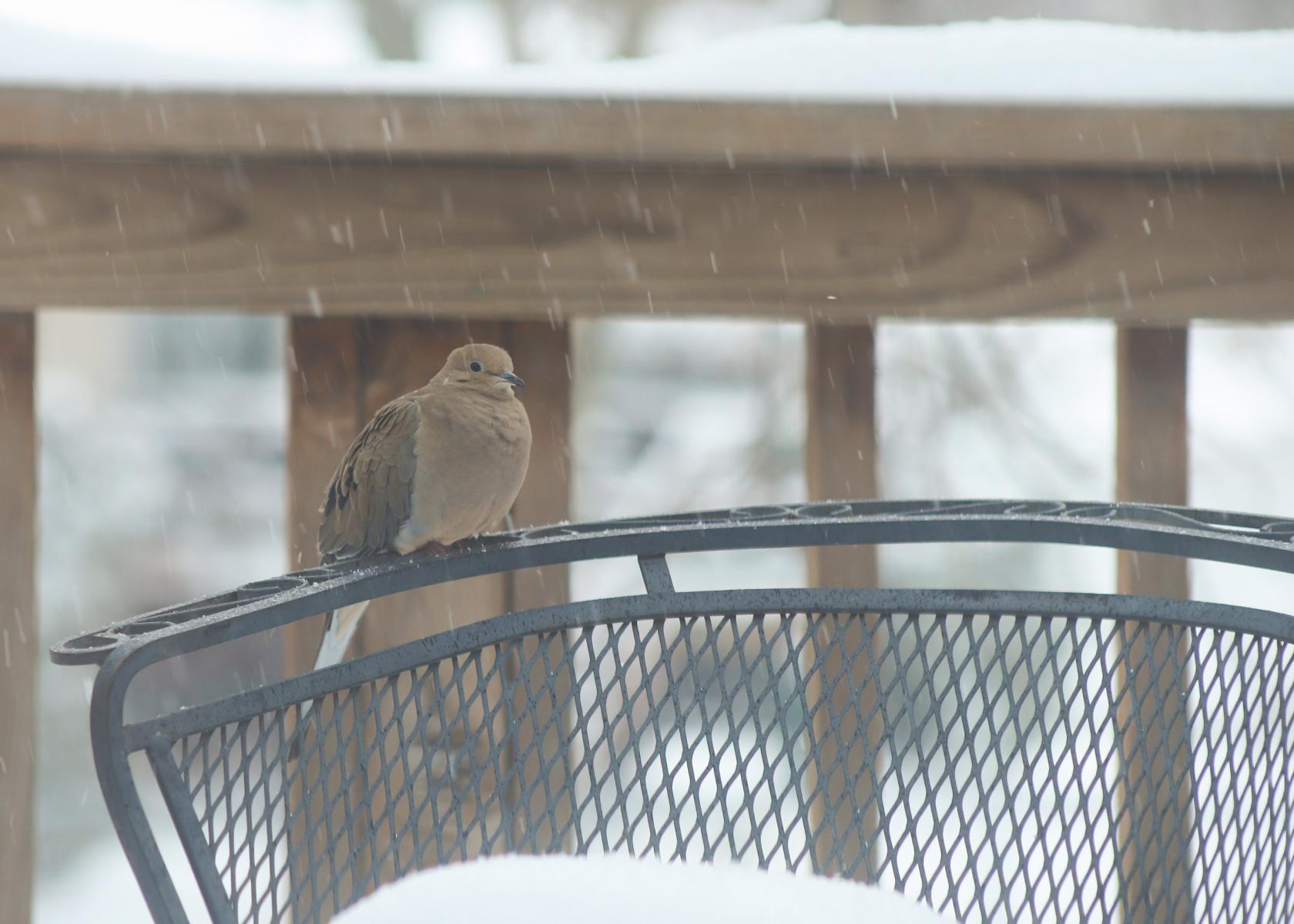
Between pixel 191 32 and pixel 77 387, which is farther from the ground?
pixel 191 32

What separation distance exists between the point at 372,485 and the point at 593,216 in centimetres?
36

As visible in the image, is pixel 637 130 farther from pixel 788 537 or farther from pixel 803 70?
pixel 788 537

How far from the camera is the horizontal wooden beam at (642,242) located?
51.4 inches

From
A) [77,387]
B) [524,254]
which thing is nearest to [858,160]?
[524,254]

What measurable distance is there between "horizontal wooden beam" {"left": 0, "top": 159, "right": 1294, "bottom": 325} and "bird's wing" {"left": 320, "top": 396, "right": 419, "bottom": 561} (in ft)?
0.44

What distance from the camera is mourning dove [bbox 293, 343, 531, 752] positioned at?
131 cm

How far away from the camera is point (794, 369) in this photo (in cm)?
382

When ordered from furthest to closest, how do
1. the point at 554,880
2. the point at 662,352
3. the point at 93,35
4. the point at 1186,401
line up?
the point at 662,352
the point at 1186,401
the point at 93,35
the point at 554,880

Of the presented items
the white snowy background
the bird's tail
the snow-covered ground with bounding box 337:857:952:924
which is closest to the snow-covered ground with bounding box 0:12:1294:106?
the white snowy background

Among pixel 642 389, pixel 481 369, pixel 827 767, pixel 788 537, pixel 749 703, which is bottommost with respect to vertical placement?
pixel 827 767

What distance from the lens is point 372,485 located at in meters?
1.30

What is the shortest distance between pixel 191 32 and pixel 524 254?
1.56 meters

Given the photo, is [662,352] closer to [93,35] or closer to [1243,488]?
[1243,488]

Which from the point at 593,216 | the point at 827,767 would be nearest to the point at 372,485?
the point at 593,216
